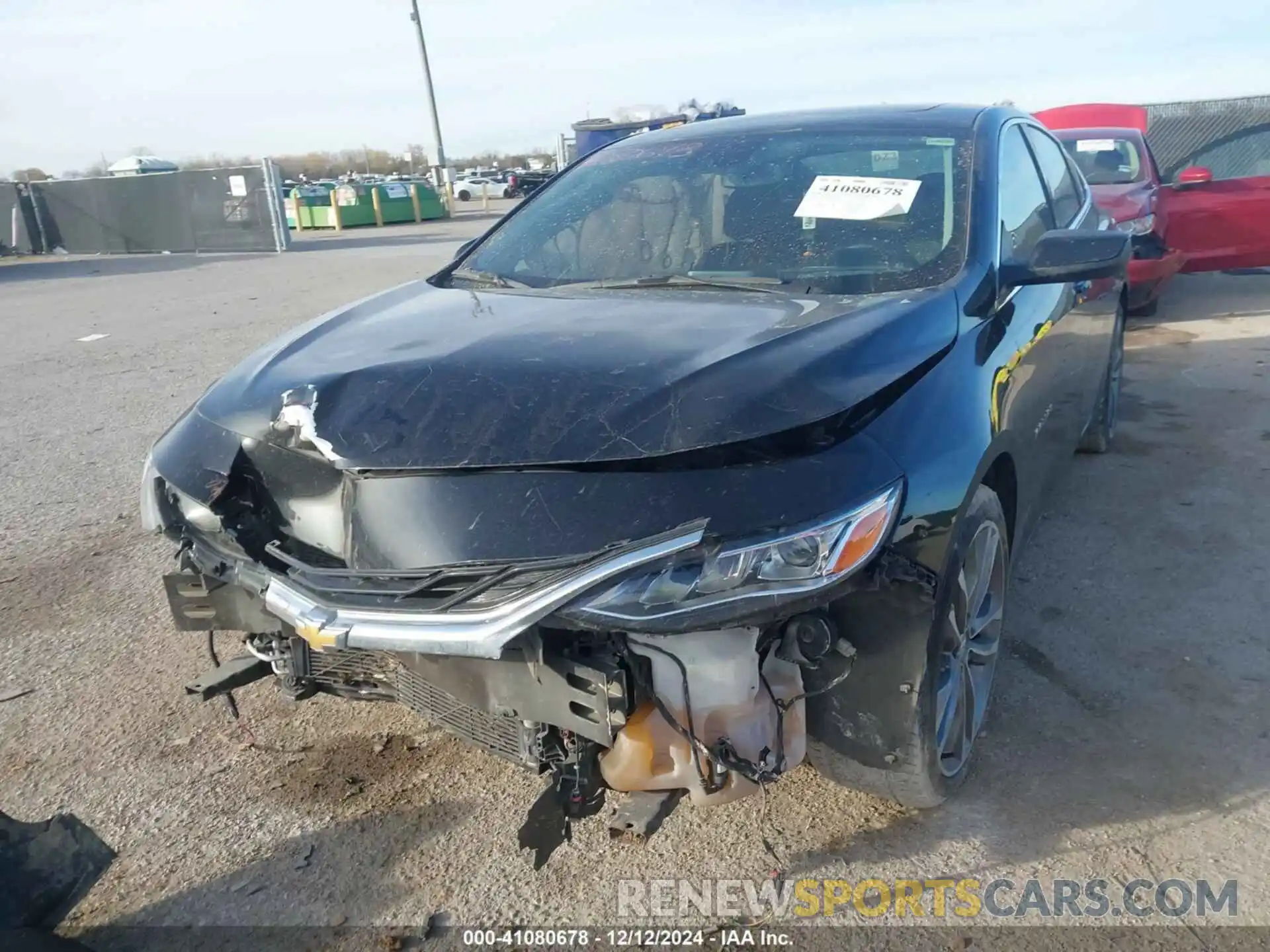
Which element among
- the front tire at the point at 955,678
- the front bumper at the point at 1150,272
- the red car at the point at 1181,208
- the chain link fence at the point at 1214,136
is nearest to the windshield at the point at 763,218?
the front tire at the point at 955,678

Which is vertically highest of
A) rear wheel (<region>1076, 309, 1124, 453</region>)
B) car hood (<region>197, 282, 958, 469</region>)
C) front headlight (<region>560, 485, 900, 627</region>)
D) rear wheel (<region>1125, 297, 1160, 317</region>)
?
car hood (<region>197, 282, 958, 469</region>)

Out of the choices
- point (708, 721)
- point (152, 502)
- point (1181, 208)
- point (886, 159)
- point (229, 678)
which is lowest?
point (229, 678)

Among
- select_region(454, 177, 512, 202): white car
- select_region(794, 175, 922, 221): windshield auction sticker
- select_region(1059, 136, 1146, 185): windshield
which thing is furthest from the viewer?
select_region(454, 177, 512, 202): white car

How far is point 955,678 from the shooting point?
2.40 meters

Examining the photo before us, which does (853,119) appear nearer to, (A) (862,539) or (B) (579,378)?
(B) (579,378)

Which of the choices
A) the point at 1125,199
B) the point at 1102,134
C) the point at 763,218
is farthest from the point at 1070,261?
the point at 1102,134

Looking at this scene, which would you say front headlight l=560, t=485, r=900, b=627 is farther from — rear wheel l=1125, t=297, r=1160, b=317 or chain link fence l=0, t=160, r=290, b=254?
chain link fence l=0, t=160, r=290, b=254

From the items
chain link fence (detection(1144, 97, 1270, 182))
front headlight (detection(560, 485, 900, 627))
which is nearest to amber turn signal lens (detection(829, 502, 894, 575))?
front headlight (detection(560, 485, 900, 627))

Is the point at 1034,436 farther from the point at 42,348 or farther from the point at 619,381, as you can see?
the point at 42,348

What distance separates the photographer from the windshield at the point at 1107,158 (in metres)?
8.14

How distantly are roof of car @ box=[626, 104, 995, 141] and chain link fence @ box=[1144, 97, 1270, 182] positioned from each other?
20.9ft

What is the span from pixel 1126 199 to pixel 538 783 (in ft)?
22.8

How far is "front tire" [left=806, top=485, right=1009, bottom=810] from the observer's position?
84.0 inches

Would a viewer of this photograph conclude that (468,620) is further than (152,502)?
No
